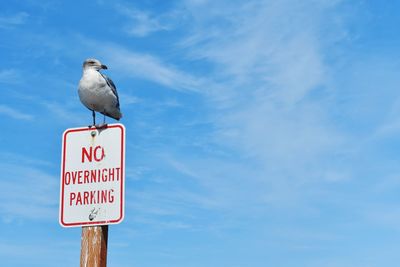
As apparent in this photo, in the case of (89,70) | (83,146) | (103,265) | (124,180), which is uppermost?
(89,70)

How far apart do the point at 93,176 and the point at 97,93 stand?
211 centimetres

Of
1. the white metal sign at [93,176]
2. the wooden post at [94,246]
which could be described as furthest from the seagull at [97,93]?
the wooden post at [94,246]

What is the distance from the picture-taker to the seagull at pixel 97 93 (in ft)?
21.9

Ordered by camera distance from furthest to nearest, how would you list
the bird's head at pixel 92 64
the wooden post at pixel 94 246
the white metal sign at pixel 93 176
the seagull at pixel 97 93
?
the bird's head at pixel 92 64, the seagull at pixel 97 93, the white metal sign at pixel 93 176, the wooden post at pixel 94 246

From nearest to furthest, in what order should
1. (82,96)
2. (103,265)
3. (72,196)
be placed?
(103,265) < (72,196) < (82,96)

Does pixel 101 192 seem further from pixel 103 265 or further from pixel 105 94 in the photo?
pixel 105 94

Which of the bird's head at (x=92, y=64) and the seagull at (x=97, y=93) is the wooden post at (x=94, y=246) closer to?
the seagull at (x=97, y=93)

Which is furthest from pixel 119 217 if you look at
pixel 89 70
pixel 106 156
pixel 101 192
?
pixel 89 70

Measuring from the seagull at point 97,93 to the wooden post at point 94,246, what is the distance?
7.33 feet

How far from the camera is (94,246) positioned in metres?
4.52

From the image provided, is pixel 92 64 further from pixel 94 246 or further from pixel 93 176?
pixel 94 246

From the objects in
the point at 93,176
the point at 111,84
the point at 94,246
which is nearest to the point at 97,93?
the point at 111,84

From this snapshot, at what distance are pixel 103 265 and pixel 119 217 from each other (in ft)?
1.42

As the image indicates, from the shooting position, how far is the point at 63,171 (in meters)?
4.98
